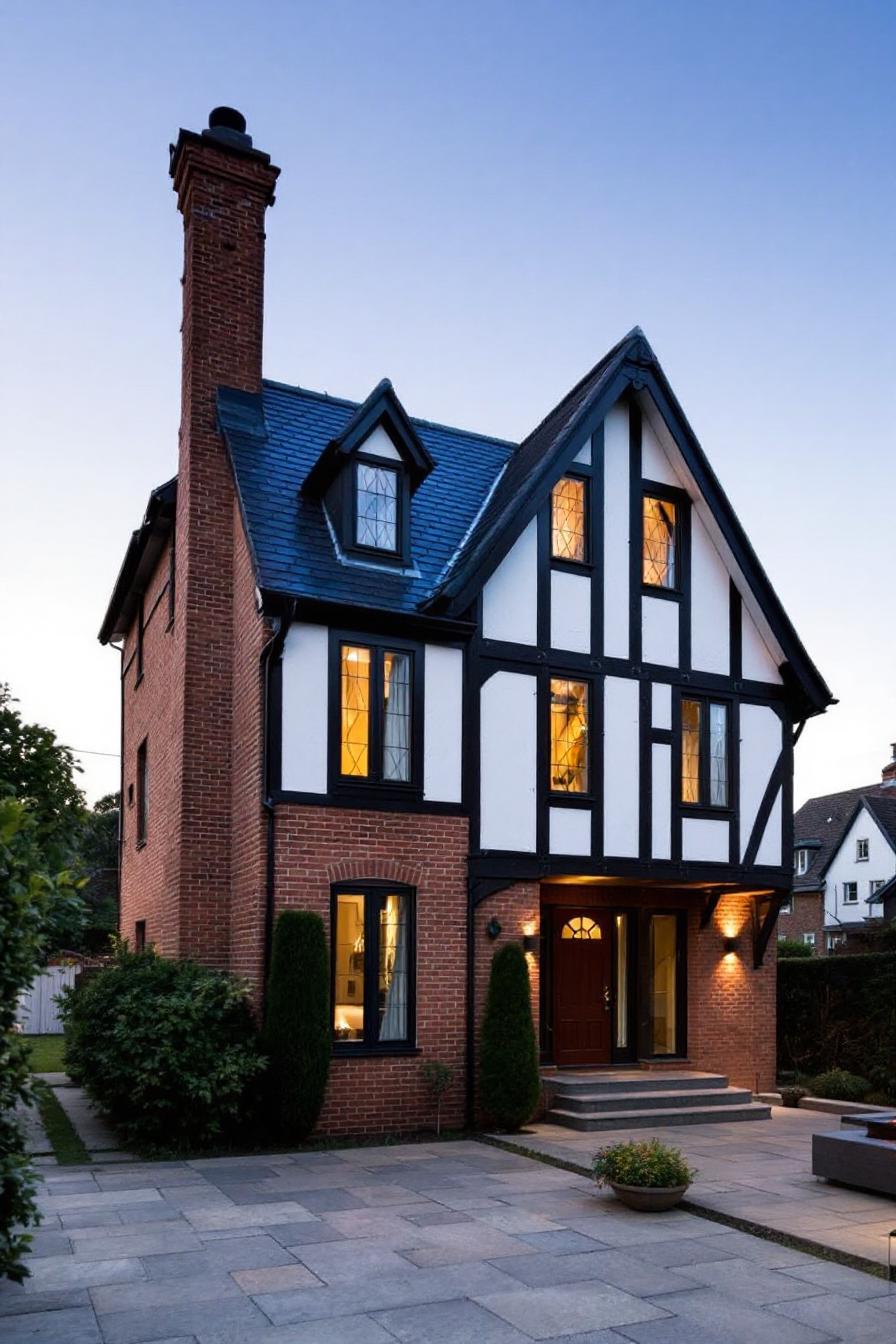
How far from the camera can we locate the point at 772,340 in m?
17.2

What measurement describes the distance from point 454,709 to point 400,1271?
23.8ft

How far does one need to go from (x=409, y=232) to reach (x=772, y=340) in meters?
5.90

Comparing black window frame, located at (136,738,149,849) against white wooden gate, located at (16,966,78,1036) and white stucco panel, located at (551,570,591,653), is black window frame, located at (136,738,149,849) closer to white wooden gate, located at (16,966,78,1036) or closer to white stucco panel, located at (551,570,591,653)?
white stucco panel, located at (551,570,591,653)

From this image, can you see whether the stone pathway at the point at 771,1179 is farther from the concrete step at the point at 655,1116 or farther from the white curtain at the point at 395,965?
the white curtain at the point at 395,965

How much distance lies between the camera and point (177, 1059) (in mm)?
11211

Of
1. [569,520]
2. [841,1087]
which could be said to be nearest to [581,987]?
[841,1087]

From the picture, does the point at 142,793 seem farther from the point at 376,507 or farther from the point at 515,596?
the point at 515,596

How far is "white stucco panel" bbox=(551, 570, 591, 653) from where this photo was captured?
1454 centimetres

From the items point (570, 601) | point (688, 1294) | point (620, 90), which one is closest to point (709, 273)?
point (620, 90)

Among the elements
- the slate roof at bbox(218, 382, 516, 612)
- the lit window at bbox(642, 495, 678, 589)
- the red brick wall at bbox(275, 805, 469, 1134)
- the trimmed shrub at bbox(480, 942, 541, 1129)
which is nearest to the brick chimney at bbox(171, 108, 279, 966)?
the slate roof at bbox(218, 382, 516, 612)

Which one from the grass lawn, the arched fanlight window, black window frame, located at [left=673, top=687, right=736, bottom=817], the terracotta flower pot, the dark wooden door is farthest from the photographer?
the grass lawn

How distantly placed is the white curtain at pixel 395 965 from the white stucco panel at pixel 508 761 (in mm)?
1407

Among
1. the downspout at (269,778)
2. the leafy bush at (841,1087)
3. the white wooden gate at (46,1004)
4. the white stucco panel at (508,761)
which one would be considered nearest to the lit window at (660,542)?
the white stucco panel at (508,761)

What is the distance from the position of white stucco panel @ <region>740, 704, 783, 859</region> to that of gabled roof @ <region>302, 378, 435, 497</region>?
607 cm
